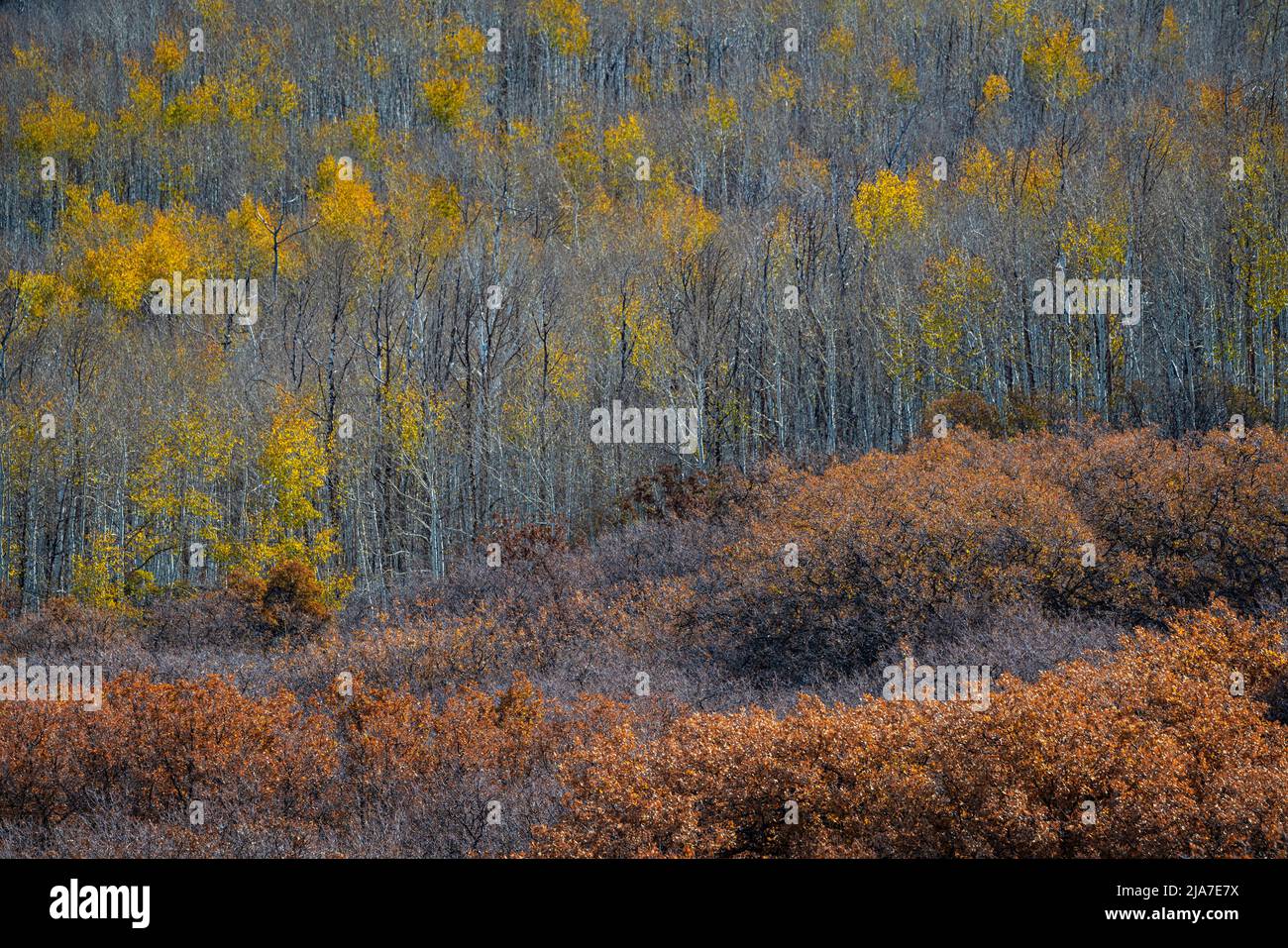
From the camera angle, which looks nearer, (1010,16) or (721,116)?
(721,116)

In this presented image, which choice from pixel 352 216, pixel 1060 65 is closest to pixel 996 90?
pixel 1060 65

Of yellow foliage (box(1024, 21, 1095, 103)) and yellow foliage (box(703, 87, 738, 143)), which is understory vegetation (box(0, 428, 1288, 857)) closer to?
yellow foliage (box(1024, 21, 1095, 103))

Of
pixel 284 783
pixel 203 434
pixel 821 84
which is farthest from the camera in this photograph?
pixel 821 84

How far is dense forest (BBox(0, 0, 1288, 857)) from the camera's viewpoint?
8023 mm

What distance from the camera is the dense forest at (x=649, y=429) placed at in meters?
8.02

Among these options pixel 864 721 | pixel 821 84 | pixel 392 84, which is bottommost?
pixel 864 721

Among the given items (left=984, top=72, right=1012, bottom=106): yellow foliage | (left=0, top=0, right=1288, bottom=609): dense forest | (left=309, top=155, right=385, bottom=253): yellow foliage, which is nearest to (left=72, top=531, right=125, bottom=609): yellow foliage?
(left=0, top=0, right=1288, bottom=609): dense forest

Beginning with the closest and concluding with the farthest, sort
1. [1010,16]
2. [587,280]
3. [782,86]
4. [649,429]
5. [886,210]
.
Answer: [649,429], [886,210], [587,280], [782,86], [1010,16]

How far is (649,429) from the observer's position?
31.3 metres

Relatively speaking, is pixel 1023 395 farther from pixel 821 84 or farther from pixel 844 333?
pixel 821 84

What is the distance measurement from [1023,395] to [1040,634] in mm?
15354

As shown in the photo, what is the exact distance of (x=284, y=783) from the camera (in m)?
9.70

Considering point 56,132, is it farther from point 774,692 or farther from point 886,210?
point 774,692

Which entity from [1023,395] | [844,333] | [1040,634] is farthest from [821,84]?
[1040,634]
